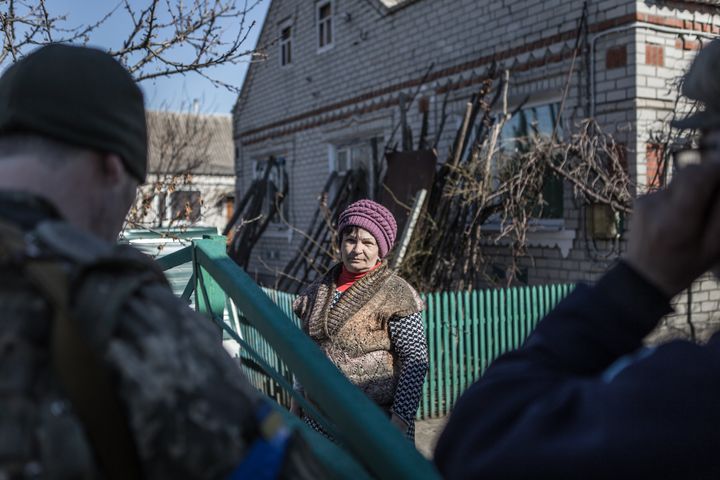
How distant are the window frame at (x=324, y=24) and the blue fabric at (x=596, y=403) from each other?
11027 millimetres

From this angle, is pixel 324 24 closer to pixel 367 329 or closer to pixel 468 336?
pixel 468 336

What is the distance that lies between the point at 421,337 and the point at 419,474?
180 cm

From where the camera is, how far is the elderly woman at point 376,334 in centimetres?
271

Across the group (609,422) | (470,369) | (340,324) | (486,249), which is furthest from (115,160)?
(486,249)

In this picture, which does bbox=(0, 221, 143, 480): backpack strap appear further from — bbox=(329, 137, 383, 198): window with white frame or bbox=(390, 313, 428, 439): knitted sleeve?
bbox=(329, 137, 383, 198): window with white frame

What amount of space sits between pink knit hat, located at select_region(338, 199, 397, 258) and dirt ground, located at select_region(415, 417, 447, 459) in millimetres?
2337

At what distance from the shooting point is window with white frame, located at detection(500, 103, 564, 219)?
7.25m

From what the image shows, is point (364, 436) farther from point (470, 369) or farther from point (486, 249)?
point (486, 249)

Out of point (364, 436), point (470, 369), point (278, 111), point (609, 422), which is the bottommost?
point (470, 369)

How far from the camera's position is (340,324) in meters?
2.82

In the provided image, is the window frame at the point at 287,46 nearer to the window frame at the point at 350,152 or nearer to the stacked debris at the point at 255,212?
the stacked debris at the point at 255,212

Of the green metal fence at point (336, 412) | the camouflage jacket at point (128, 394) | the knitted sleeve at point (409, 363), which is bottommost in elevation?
the knitted sleeve at point (409, 363)

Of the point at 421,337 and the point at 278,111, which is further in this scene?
the point at 278,111

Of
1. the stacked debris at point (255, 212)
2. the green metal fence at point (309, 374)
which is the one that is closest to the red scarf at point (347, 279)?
the green metal fence at point (309, 374)
